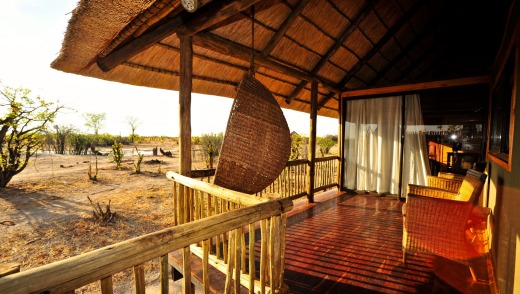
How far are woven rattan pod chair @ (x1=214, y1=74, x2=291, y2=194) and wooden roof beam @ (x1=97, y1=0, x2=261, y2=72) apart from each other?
689 millimetres

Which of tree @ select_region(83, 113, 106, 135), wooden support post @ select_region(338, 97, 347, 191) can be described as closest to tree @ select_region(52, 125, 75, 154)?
tree @ select_region(83, 113, 106, 135)

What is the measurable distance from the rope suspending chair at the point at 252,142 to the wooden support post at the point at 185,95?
2.99 ft

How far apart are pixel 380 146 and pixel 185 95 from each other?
15.8 feet

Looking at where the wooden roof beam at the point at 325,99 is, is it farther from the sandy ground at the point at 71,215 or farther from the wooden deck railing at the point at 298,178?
the sandy ground at the point at 71,215

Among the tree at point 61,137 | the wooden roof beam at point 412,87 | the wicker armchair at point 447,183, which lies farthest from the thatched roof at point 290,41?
the tree at point 61,137

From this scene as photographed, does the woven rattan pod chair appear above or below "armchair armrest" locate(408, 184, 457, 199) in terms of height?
above

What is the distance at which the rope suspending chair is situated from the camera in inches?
74.9

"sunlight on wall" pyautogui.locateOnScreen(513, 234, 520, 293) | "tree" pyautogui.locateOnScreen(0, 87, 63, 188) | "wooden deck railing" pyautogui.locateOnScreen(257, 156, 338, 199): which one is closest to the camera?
"sunlight on wall" pyautogui.locateOnScreen(513, 234, 520, 293)

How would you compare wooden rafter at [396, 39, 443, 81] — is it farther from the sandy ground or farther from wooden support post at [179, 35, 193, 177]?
the sandy ground

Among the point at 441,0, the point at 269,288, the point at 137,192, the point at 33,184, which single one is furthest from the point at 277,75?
the point at 33,184

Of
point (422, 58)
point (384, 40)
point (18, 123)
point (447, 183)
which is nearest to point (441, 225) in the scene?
point (447, 183)

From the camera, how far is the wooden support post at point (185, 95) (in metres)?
2.60

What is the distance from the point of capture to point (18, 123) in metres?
7.93

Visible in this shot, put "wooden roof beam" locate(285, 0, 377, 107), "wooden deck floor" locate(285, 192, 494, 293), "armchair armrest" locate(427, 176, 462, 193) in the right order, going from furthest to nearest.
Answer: "wooden roof beam" locate(285, 0, 377, 107)
"armchair armrest" locate(427, 176, 462, 193)
"wooden deck floor" locate(285, 192, 494, 293)
